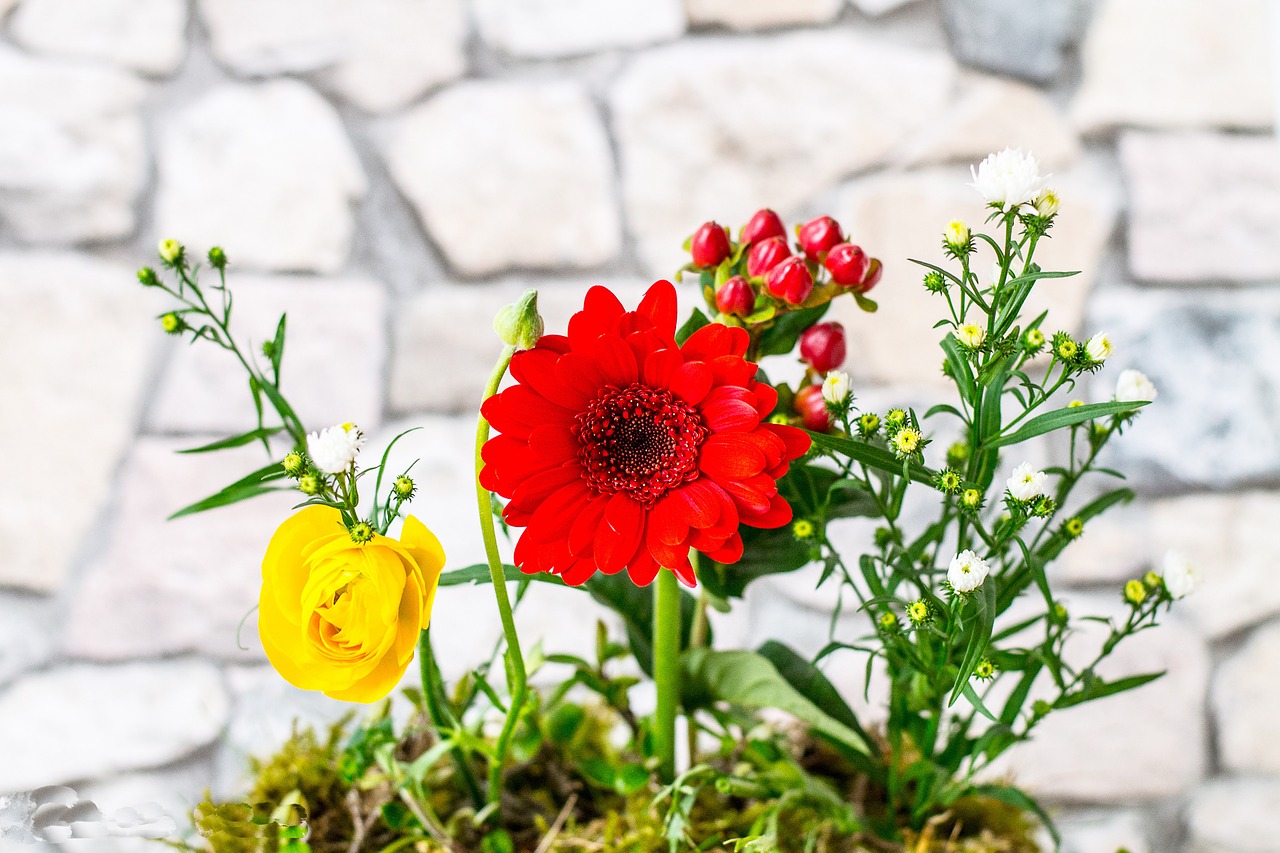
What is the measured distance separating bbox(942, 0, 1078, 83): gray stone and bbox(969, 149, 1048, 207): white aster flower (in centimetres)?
52

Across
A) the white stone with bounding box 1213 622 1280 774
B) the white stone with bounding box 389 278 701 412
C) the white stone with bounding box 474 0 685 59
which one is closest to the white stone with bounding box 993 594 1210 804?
the white stone with bounding box 1213 622 1280 774

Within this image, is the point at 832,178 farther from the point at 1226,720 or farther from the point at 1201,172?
the point at 1226,720

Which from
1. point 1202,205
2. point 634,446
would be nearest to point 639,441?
point 634,446

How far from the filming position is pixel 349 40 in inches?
31.9

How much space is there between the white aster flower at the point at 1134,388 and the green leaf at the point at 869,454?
0.11 metres

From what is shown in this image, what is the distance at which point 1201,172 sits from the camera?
852mm

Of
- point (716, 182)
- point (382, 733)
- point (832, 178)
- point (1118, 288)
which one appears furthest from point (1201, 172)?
point (382, 733)

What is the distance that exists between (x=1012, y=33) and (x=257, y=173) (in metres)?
0.67

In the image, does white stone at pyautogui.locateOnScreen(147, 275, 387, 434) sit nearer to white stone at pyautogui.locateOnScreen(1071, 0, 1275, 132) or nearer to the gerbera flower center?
the gerbera flower center

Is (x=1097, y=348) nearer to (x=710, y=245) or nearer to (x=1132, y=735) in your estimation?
(x=710, y=245)

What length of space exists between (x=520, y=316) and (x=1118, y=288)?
693mm

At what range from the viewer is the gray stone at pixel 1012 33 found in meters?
0.82

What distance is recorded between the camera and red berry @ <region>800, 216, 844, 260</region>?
1.42 ft

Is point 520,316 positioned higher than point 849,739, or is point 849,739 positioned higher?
point 520,316
